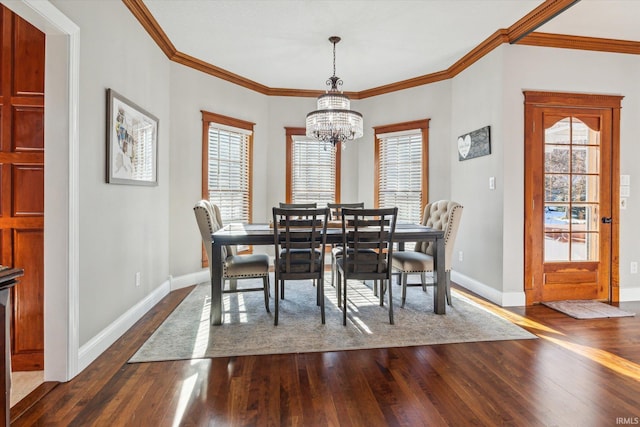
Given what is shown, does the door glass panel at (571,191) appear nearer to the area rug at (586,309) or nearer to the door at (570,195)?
the door at (570,195)

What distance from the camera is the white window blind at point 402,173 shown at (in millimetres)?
5043

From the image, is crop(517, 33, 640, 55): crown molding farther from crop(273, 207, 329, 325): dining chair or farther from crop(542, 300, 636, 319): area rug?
crop(273, 207, 329, 325): dining chair

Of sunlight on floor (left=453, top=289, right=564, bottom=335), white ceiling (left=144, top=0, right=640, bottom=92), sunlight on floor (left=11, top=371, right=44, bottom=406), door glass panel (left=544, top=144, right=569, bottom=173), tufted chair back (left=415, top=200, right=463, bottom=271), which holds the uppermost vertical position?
white ceiling (left=144, top=0, right=640, bottom=92)

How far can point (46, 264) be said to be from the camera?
6.72 feet

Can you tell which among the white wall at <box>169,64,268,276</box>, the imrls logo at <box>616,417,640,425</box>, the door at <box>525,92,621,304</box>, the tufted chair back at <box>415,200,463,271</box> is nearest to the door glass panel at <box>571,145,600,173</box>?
the door at <box>525,92,621,304</box>

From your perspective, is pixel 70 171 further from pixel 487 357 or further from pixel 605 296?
pixel 605 296

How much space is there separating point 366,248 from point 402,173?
255cm

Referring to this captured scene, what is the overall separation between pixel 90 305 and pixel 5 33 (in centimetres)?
188

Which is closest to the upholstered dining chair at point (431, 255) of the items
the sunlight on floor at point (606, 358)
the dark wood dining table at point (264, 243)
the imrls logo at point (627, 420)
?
the dark wood dining table at point (264, 243)

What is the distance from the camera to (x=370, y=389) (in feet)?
6.42

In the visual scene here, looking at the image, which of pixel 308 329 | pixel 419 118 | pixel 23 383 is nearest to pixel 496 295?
pixel 308 329

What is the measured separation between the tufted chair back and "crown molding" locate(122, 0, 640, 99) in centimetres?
186

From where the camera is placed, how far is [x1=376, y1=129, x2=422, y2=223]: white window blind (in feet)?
16.5

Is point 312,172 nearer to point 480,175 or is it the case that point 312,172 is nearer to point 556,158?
point 480,175
